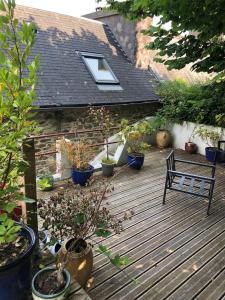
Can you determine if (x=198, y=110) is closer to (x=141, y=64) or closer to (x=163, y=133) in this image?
(x=163, y=133)

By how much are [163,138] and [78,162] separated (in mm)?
3482

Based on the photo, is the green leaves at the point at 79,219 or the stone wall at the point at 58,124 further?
the stone wall at the point at 58,124

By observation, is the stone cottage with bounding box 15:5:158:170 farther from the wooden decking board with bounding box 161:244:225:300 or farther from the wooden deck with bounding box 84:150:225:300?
the wooden decking board with bounding box 161:244:225:300

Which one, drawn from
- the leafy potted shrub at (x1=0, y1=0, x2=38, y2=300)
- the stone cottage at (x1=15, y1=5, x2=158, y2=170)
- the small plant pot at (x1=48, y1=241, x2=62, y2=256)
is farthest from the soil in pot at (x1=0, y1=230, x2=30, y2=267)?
the stone cottage at (x1=15, y1=5, x2=158, y2=170)

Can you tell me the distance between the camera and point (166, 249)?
2994 millimetres

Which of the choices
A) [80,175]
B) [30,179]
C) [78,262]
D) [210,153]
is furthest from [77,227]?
[210,153]


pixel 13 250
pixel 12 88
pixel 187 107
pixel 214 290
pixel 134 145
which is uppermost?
pixel 12 88

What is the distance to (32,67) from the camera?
145cm

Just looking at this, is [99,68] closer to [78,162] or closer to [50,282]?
[78,162]

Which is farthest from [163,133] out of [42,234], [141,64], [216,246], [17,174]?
[17,174]

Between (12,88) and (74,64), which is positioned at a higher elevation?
(74,64)

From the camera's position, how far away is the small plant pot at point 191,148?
716 centimetres

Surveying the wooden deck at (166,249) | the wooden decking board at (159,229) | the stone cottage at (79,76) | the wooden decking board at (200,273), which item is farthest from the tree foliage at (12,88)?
the stone cottage at (79,76)

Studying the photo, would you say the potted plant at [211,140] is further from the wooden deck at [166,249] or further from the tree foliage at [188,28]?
the tree foliage at [188,28]
